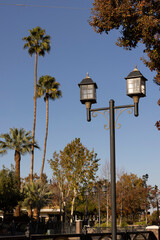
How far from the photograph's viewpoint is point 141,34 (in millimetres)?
14234

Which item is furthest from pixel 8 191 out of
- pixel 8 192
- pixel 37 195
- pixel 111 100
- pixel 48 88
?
pixel 111 100

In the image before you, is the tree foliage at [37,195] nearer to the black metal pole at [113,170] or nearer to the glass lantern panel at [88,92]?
the glass lantern panel at [88,92]

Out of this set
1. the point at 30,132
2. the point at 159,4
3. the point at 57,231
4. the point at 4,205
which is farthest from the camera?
the point at 30,132

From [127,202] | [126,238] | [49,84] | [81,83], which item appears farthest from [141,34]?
[127,202]

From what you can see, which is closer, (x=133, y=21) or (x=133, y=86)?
(x=133, y=86)

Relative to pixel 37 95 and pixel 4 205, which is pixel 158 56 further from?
pixel 37 95

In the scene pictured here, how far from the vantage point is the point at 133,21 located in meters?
14.0

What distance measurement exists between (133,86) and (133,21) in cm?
490

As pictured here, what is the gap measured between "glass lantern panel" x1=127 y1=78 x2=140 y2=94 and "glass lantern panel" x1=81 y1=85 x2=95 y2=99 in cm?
95

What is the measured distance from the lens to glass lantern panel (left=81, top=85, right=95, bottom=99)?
1022 cm

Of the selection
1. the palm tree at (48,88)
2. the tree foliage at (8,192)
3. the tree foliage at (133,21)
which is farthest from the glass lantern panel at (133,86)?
the palm tree at (48,88)

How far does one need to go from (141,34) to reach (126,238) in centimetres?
721

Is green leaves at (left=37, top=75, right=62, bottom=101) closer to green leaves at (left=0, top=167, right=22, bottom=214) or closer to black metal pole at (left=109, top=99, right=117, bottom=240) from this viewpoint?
green leaves at (left=0, top=167, right=22, bottom=214)

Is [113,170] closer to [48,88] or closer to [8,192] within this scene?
[8,192]
